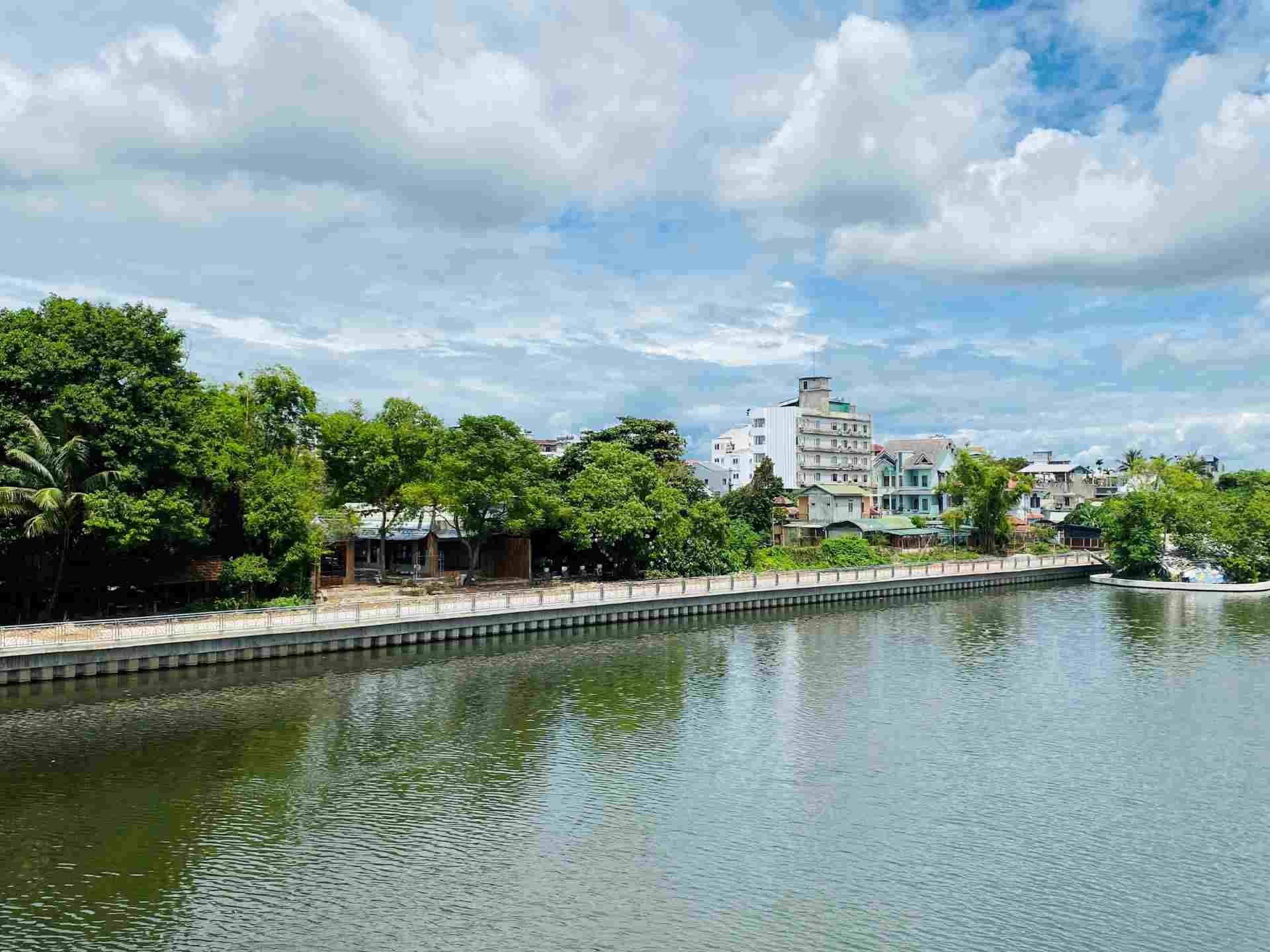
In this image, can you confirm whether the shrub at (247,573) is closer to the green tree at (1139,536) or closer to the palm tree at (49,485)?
the palm tree at (49,485)

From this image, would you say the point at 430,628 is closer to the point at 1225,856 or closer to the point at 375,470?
the point at 375,470

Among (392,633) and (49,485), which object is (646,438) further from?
→ (49,485)

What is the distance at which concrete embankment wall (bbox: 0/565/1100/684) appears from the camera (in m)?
40.3

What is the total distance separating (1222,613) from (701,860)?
5547 cm

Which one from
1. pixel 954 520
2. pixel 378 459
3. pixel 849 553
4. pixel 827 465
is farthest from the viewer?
pixel 827 465

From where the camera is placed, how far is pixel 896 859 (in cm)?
2309

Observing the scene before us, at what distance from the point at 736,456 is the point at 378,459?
268ft

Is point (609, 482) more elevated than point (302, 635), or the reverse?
point (609, 482)

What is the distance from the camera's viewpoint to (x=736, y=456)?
13650cm

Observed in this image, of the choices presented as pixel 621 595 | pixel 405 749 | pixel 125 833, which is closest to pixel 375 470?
pixel 621 595

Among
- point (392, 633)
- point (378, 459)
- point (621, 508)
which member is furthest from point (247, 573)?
point (621, 508)

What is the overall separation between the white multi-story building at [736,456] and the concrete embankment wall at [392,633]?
56.1 m

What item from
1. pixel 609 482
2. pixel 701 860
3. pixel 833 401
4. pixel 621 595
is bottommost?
pixel 701 860

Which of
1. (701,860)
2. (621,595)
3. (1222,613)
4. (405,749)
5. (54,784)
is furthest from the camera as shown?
(1222,613)
